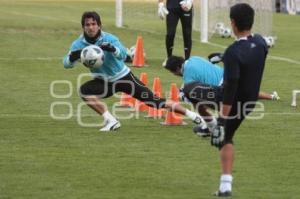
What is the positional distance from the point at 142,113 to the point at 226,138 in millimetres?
5498

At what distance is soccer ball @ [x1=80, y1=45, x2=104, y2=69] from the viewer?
11.9m

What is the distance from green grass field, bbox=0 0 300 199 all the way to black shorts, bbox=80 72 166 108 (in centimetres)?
41

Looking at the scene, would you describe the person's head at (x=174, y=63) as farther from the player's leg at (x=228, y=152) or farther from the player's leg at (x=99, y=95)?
the player's leg at (x=228, y=152)

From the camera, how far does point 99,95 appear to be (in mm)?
12664

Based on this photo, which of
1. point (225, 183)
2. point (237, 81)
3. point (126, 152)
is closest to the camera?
point (237, 81)

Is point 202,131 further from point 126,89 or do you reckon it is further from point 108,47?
point 108,47

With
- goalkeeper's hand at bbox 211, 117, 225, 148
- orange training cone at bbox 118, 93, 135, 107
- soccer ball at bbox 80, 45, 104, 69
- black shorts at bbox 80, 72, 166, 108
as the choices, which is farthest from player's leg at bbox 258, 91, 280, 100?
goalkeeper's hand at bbox 211, 117, 225, 148

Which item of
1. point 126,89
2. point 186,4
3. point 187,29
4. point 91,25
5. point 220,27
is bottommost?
point 126,89

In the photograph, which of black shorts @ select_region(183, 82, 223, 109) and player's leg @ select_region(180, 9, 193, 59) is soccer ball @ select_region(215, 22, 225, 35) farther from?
black shorts @ select_region(183, 82, 223, 109)

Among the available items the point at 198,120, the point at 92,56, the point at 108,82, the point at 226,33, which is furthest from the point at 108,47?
the point at 226,33

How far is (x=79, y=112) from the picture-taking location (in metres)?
14.3

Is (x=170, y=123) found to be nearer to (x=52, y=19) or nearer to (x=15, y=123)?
Result: (x=15, y=123)

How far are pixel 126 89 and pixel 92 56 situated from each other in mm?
894

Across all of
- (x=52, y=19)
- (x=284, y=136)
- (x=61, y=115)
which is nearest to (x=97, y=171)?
(x=284, y=136)
